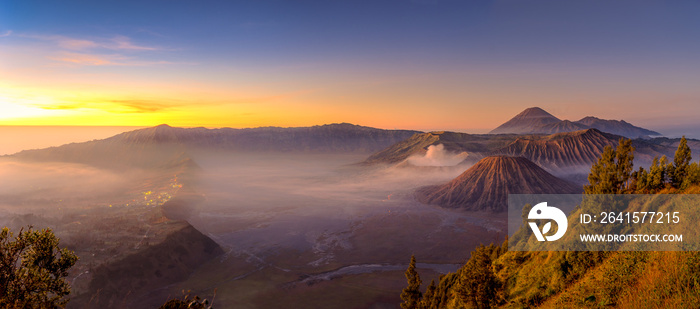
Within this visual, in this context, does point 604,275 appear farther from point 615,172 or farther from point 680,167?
point 680,167

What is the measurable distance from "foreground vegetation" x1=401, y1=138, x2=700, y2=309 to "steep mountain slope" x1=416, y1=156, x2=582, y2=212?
106 m

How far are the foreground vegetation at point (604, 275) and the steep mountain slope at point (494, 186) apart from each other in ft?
349

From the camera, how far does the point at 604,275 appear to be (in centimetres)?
1589

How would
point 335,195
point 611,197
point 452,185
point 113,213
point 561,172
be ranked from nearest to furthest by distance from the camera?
point 611,197 → point 113,213 → point 452,185 → point 335,195 → point 561,172

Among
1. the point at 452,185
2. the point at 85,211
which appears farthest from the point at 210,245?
the point at 452,185

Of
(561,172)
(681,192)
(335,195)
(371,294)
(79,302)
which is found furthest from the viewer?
(561,172)

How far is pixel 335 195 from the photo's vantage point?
162 meters

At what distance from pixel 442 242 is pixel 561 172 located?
5484 inches

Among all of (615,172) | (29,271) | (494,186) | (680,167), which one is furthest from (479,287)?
(494,186)

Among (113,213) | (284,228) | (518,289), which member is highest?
(518,289)

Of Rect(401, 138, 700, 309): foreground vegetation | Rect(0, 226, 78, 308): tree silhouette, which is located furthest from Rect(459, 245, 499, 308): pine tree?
Rect(0, 226, 78, 308): tree silhouette

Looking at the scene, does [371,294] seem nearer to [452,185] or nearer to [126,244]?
[126,244]

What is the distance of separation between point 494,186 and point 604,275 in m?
130

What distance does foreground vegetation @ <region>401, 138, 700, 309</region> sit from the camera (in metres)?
12.5
